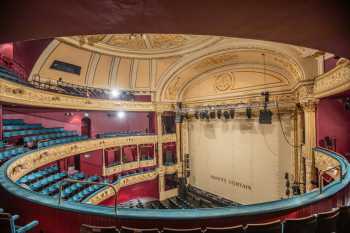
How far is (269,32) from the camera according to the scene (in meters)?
1.92

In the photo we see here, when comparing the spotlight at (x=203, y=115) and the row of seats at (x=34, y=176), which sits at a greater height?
the spotlight at (x=203, y=115)

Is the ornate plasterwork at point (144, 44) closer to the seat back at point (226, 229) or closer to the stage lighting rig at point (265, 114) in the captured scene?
the stage lighting rig at point (265, 114)

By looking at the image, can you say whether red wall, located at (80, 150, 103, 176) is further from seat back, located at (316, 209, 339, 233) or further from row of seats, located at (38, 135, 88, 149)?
seat back, located at (316, 209, 339, 233)

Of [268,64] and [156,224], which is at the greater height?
[268,64]

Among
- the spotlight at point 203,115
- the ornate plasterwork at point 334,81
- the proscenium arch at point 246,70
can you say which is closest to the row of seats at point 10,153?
the ornate plasterwork at point 334,81

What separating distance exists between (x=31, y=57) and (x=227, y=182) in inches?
497

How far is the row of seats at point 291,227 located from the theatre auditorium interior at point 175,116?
0.06 ft

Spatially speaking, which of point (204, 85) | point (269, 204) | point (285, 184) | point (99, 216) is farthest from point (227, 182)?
point (99, 216)

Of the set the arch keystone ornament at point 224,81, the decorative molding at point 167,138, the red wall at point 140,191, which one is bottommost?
the red wall at point 140,191

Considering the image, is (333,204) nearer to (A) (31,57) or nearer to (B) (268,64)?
(B) (268,64)

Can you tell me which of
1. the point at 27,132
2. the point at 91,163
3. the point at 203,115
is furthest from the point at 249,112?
the point at 27,132

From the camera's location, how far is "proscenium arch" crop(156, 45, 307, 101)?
25.0 feet

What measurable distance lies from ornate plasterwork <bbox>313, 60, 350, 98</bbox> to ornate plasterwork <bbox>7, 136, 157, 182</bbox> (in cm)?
790

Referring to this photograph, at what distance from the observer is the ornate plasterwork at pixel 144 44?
10144 mm
